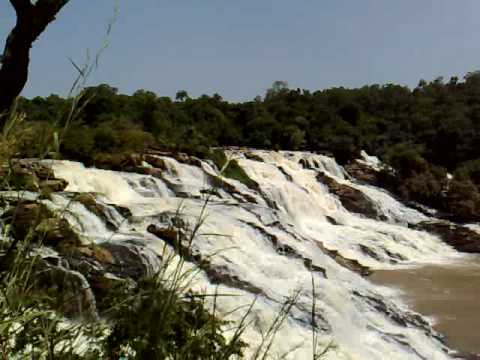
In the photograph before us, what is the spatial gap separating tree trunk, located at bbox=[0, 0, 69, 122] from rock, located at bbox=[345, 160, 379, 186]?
73.7ft

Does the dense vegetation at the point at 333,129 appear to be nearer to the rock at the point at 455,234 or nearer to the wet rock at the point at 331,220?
the rock at the point at 455,234

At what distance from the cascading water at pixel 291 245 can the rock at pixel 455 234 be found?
45 centimetres

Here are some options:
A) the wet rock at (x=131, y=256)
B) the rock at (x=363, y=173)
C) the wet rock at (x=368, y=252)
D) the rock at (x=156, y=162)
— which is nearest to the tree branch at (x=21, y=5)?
the wet rock at (x=131, y=256)

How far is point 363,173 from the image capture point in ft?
78.6

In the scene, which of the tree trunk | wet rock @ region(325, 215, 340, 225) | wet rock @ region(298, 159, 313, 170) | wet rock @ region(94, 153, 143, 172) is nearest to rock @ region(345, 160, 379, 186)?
wet rock @ region(298, 159, 313, 170)

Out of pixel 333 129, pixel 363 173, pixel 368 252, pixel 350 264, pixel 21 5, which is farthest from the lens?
pixel 333 129

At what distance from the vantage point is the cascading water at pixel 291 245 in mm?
7754

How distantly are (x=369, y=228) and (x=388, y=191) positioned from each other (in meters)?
5.93

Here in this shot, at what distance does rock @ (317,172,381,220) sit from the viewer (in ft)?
63.7

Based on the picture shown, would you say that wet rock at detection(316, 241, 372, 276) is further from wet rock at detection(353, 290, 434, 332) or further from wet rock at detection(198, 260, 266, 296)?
wet rock at detection(198, 260, 266, 296)

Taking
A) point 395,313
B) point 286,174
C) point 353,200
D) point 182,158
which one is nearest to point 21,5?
point 395,313

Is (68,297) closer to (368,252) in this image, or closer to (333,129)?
(368,252)

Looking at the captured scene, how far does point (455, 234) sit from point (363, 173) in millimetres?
6626

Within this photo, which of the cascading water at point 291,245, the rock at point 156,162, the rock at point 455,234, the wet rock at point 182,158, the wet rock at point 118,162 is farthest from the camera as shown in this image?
the rock at point 455,234
